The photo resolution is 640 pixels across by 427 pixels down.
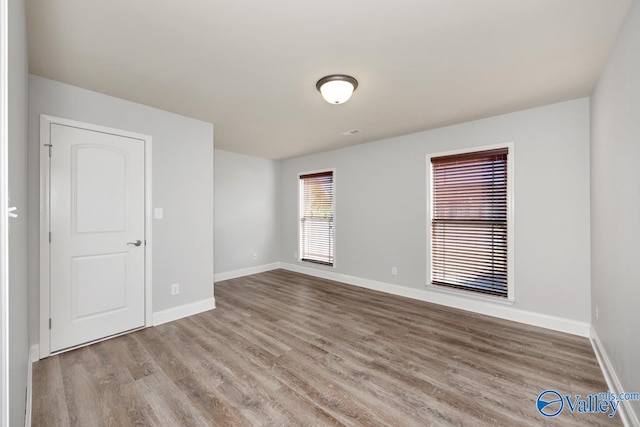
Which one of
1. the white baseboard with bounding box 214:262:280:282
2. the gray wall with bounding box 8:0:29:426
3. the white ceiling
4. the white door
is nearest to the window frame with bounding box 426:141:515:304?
the white ceiling

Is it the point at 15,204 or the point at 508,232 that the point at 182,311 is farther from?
the point at 508,232

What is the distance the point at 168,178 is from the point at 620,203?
13.5 feet

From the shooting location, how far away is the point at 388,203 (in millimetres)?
4539

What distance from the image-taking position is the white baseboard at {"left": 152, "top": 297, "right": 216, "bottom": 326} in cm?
325

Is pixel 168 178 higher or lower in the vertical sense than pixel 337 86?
lower

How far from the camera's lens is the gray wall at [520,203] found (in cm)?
300

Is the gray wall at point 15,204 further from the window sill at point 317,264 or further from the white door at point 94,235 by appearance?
the window sill at point 317,264

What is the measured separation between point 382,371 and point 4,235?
7.94 feet

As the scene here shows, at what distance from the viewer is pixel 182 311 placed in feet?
11.3

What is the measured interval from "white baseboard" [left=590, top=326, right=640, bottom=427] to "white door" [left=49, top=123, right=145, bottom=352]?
4110mm

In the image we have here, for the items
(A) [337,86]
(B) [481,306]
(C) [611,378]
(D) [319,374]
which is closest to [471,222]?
(B) [481,306]

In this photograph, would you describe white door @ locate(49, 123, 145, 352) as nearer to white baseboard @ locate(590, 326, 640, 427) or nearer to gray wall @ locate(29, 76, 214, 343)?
gray wall @ locate(29, 76, 214, 343)

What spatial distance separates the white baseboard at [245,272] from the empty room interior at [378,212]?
63 cm

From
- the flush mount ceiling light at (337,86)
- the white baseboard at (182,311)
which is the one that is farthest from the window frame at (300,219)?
the flush mount ceiling light at (337,86)
